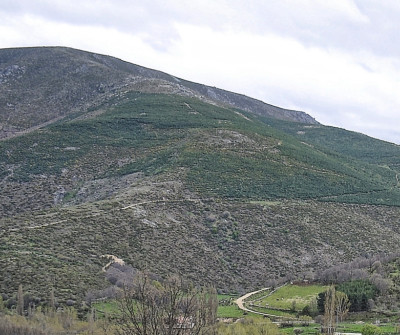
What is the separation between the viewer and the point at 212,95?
177m

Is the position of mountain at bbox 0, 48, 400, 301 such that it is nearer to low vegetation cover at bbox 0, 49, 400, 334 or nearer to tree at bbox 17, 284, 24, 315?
low vegetation cover at bbox 0, 49, 400, 334

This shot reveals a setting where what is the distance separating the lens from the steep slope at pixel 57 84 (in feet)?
419

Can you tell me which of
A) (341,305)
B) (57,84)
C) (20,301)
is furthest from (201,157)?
(57,84)

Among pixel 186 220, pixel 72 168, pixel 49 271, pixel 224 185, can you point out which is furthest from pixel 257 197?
pixel 49 271

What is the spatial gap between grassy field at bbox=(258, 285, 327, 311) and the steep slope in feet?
262

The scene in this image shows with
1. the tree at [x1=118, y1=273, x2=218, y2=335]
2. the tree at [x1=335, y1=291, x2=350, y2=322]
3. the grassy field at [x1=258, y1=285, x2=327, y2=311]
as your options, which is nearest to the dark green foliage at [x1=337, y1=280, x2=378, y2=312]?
the tree at [x1=335, y1=291, x2=350, y2=322]

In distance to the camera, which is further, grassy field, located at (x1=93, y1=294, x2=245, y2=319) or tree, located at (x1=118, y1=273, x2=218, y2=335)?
grassy field, located at (x1=93, y1=294, x2=245, y2=319)

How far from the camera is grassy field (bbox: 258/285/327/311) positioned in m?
48.3

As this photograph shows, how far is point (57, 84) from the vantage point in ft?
464

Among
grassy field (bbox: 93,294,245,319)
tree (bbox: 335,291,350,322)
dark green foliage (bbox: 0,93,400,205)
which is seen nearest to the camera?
grassy field (bbox: 93,294,245,319)

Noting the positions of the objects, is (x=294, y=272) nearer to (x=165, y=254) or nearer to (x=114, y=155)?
(x=165, y=254)

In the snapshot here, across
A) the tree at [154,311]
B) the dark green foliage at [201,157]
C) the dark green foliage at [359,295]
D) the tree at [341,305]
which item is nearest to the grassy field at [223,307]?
the tree at [341,305]

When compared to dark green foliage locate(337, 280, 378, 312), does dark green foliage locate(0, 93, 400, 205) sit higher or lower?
higher

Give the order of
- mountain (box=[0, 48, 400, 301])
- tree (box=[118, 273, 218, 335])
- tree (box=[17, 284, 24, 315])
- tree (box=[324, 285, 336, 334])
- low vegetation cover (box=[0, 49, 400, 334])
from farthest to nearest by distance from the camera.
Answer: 1. mountain (box=[0, 48, 400, 301])
2. low vegetation cover (box=[0, 49, 400, 334])
3. tree (box=[17, 284, 24, 315])
4. tree (box=[324, 285, 336, 334])
5. tree (box=[118, 273, 218, 335])
